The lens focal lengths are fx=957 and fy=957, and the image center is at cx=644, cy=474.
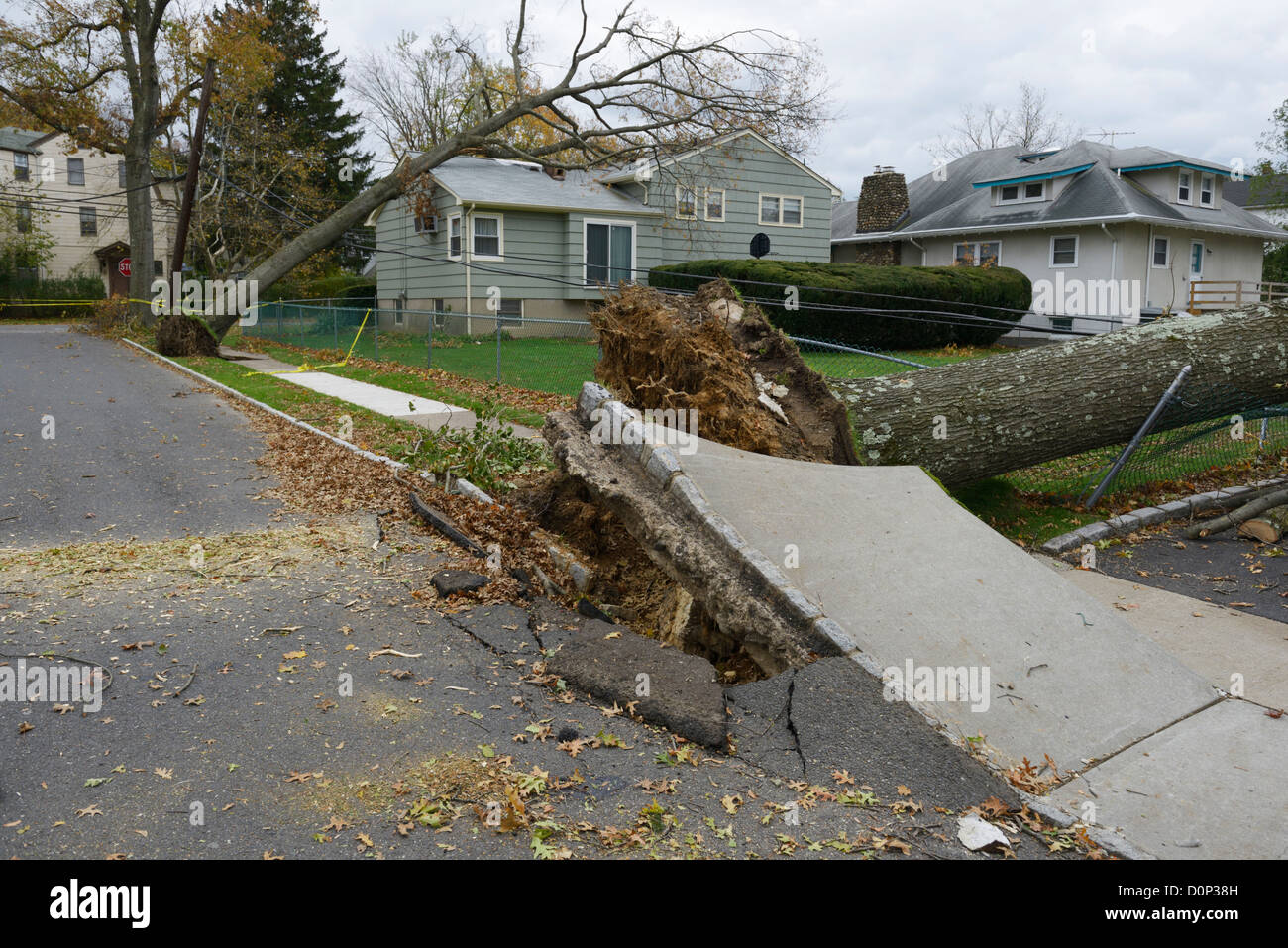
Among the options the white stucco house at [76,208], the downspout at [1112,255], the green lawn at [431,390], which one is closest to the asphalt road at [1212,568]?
the green lawn at [431,390]

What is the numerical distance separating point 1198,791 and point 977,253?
1124 inches

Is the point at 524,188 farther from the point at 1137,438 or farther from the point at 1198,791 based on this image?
the point at 1198,791

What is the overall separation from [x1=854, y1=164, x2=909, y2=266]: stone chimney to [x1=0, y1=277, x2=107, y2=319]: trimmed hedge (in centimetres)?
3087

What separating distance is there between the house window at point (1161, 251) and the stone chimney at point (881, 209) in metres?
7.78

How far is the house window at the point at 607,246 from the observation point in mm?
25875

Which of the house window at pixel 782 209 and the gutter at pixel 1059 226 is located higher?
the house window at pixel 782 209

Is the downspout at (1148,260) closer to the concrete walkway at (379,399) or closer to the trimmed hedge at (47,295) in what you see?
the concrete walkway at (379,399)

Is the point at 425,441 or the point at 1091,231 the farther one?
the point at 1091,231

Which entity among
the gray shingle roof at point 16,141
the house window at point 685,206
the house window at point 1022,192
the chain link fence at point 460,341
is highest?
the gray shingle roof at point 16,141

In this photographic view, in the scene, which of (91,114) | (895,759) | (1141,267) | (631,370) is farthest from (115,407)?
(1141,267)

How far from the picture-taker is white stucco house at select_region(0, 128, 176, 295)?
46.1 metres

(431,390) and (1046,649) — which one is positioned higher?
(431,390)

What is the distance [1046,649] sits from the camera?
5.07m

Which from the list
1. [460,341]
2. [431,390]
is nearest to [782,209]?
[460,341]
